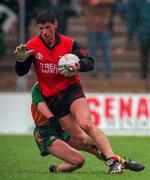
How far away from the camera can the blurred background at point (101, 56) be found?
722 inches

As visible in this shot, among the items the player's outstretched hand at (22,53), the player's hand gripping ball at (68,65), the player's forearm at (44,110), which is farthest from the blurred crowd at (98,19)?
the player's hand gripping ball at (68,65)

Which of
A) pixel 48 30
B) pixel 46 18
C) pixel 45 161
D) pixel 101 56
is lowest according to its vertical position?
pixel 45 161

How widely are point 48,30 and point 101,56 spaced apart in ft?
27.7

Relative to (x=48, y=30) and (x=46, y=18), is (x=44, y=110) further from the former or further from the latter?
(x=46, y=18)

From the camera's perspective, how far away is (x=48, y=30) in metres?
10.7

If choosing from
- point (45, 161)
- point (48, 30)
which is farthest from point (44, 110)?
point (45, 161)

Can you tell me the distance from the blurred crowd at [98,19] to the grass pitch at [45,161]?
2374mm

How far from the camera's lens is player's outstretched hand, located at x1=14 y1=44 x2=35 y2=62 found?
10.5 meters

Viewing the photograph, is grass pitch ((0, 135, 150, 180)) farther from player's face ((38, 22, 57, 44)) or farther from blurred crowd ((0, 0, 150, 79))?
blurred crowd ((0, 0, 150, 79))

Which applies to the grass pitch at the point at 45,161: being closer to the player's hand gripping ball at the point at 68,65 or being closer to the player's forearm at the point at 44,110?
the player's forearm at the point at 44,110

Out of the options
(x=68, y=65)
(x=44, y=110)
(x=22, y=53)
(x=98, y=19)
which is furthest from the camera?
(x=98, y=19)

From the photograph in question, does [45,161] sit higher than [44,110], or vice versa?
[44,110]

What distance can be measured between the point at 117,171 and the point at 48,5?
8910 mm

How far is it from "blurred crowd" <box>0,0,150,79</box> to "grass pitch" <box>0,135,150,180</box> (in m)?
2.37
